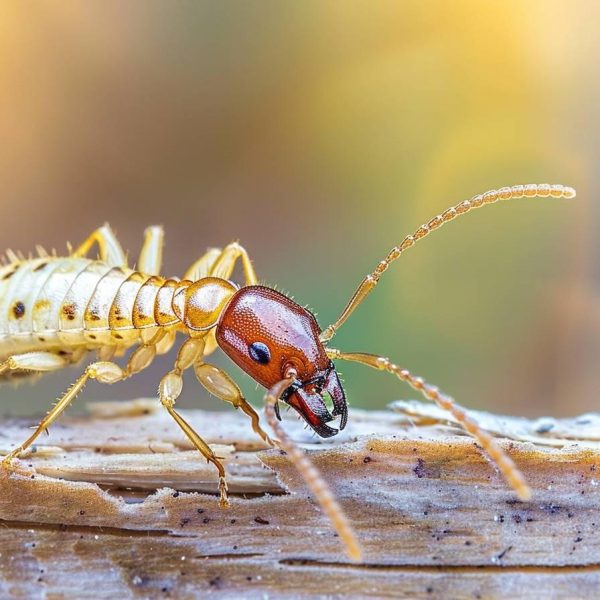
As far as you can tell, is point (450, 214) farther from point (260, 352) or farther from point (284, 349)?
point (260, 352)

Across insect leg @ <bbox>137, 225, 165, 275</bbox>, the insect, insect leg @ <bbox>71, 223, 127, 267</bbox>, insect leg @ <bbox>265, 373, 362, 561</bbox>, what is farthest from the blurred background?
insect leg @ <bbox>265, 373, 362, 561</bbox>

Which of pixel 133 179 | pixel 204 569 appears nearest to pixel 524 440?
pixel 204 569

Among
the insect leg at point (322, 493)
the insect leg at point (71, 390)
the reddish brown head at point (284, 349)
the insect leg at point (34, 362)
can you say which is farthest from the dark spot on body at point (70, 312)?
the insect leg at point (322, 493)

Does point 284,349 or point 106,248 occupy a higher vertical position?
point 106,248

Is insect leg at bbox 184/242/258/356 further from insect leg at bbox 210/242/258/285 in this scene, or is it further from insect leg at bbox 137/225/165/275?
insect leg at bbox 137/225/165/275

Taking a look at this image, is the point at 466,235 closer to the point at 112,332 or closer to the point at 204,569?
Answer: the point at 112,332

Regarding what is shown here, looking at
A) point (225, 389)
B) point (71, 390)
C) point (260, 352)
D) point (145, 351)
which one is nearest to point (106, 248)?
point (145, 351)
